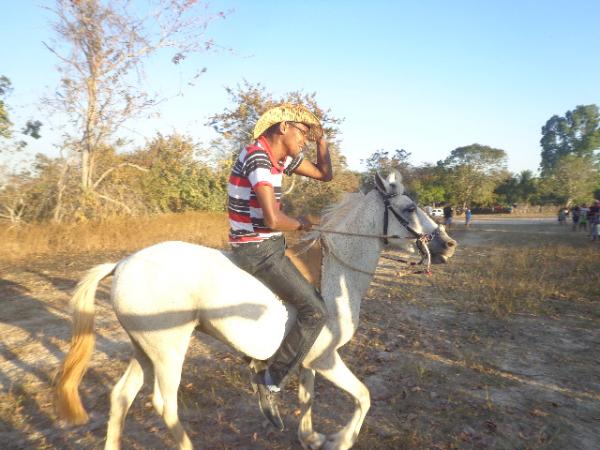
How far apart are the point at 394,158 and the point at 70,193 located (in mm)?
20363

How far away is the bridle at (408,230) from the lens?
3086 millimetres

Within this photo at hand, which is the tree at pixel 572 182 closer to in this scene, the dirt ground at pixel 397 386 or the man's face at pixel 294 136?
the dirt ground at pixel 397 386

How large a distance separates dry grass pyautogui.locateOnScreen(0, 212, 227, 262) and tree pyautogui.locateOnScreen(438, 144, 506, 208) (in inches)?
1757

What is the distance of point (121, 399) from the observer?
117 inches

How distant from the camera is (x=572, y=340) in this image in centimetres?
534

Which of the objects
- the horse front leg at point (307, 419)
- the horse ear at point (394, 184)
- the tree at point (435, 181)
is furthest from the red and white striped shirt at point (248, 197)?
the tree at point (435, 181)

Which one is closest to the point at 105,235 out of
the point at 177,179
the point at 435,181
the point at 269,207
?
the point at 177,179

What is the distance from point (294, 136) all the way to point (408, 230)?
1.29 meters

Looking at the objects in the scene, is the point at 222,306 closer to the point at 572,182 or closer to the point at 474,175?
the point at 474,175

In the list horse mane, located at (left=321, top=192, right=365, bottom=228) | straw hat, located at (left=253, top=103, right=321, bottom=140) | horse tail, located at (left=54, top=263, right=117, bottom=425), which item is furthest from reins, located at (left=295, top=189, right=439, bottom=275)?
horse tail, located at (left=54, top=263, right=117, bottom=425)

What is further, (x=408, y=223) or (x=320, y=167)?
(x=320, y=167)

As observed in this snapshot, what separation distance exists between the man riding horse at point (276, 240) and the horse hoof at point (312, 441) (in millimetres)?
637

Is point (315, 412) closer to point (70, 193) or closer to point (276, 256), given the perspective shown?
point (276, 256)

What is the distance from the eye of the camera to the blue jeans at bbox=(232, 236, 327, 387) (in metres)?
2.75
